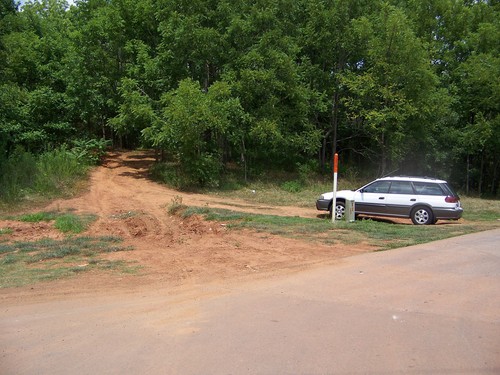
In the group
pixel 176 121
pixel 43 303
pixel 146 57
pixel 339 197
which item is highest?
pixel 146 57

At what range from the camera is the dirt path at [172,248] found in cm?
751

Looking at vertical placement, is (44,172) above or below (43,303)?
above

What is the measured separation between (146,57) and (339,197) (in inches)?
547

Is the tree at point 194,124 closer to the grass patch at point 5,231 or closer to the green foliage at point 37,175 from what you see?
the green foliage at point 37,175

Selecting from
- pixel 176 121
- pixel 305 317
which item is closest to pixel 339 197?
pixel 176 121

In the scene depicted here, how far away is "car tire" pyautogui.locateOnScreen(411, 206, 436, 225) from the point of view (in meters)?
15.6

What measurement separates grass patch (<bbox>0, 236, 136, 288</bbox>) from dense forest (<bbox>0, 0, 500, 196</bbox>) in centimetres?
1128

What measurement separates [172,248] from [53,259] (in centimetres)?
247

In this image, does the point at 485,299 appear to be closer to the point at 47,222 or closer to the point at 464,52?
the point at 47,222

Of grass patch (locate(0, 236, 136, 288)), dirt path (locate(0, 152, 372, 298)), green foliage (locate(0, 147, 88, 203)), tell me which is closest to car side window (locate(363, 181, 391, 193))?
dirt path (locate(0, 152, 372, 298))

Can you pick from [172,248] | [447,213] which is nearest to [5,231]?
[172,248]

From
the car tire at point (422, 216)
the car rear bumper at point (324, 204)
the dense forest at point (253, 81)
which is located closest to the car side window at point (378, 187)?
the car tire at point (422, 216)

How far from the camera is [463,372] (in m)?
4.18

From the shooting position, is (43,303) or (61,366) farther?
(43,303)
